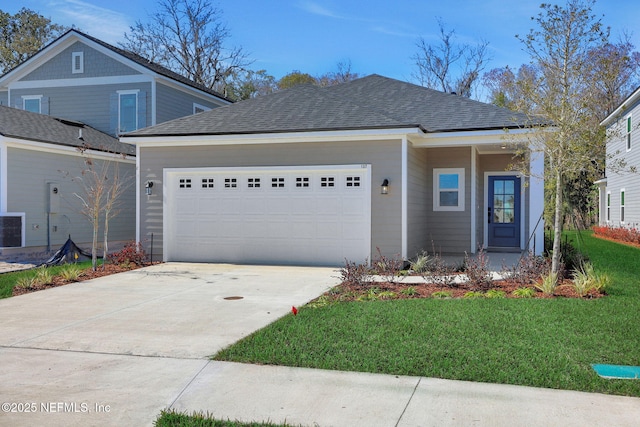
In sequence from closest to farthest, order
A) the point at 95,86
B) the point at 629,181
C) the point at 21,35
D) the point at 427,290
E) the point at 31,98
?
the point at 427,290 → the point at 95,86 → the point at 31,98 → the point at 629,181 → the point at 21,35

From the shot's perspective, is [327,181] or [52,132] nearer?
[327,181]

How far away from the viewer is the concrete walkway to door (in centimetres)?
422

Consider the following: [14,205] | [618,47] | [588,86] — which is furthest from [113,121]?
[618,47]

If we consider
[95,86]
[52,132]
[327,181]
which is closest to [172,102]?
[95,86]

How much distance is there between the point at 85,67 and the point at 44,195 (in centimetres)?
682

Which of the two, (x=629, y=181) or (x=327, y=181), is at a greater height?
(x=629, y=181)

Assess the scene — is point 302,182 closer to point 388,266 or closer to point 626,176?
point 388,266

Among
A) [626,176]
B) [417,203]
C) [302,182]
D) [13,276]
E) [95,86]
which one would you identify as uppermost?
[95,86]

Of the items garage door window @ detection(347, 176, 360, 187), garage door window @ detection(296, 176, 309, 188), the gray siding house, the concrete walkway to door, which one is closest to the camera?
the concrete walkway to door

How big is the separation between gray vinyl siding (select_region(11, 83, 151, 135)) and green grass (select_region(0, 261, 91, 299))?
8701mm

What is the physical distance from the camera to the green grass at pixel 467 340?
16.8 feet

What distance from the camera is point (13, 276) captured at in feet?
36.7

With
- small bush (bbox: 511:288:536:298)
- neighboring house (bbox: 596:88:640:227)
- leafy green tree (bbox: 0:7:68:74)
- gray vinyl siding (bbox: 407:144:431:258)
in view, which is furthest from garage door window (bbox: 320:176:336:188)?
Answer: leafy green tree (bbox: 0:7:68:74)

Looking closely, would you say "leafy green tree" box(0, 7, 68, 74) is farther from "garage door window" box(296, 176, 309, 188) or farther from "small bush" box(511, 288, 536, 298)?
"small bush" box(511, 288, 536, 298)
